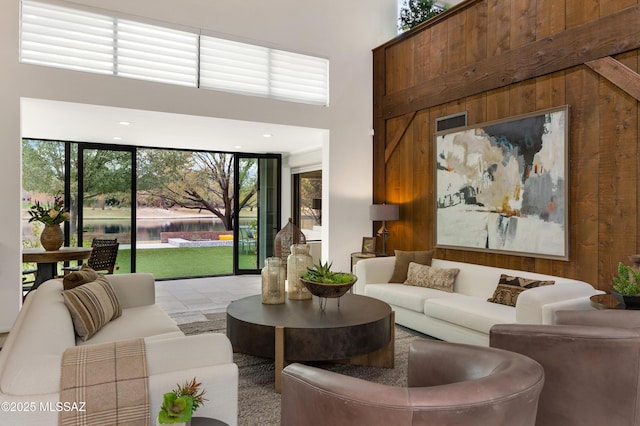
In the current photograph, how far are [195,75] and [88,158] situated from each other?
113 inches

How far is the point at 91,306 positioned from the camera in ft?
8.38

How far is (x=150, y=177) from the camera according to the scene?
463 inches

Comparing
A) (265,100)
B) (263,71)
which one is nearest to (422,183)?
(265,100)

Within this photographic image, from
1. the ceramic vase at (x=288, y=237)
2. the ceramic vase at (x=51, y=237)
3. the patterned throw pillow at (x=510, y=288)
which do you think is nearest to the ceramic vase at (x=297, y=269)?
the ceramic vase at (x=288, y=237)

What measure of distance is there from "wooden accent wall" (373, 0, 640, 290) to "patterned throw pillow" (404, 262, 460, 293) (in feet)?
1.47

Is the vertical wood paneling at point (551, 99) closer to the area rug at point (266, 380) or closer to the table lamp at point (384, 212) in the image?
the area rug at point (266, 380)

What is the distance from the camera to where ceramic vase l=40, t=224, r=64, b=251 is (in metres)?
4.34

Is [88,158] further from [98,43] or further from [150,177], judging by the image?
[150,177]

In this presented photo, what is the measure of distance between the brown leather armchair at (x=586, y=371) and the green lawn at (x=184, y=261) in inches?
305

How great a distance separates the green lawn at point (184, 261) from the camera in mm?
9883

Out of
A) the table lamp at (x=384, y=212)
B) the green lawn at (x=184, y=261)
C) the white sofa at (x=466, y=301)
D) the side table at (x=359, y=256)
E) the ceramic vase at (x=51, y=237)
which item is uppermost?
the table lamp at (x=384, y=212)

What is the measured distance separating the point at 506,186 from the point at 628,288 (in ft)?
5.70

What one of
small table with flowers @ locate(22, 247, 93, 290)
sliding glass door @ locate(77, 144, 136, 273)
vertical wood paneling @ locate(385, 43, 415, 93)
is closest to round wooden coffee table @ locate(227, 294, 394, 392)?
small table with flowers @ locate(22, 247, 93, 290)

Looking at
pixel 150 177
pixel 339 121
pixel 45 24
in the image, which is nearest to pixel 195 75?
pixel 45 24
